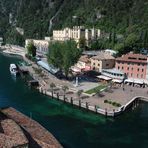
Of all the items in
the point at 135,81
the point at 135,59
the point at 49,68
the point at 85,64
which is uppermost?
the point at 135,59

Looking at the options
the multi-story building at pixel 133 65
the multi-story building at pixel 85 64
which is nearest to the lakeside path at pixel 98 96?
the multi-story building at pixel 133 65

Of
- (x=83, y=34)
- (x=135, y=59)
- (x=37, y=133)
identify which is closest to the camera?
(x=37, y=133)

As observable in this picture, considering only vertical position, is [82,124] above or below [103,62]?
below

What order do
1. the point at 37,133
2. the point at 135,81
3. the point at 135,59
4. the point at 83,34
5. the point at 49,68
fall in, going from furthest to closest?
the point at 83,34 < the point at 49,68 < the point at 135,59 < the point at 135,81 < the point at 37,133

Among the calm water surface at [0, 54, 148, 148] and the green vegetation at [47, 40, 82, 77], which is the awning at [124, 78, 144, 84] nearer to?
the calm water surface at [0, 54, 148, 148]

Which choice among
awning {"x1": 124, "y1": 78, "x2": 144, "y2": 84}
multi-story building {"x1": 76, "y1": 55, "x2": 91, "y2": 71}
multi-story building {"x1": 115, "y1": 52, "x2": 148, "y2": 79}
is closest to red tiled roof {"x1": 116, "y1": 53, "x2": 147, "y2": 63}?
multi-story building {"x1": 115, "y1": 52, "x2": 148, "y2": 79}

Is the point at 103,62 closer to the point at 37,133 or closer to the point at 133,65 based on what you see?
the point at 133,65

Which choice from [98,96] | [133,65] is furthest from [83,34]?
[98,96]
